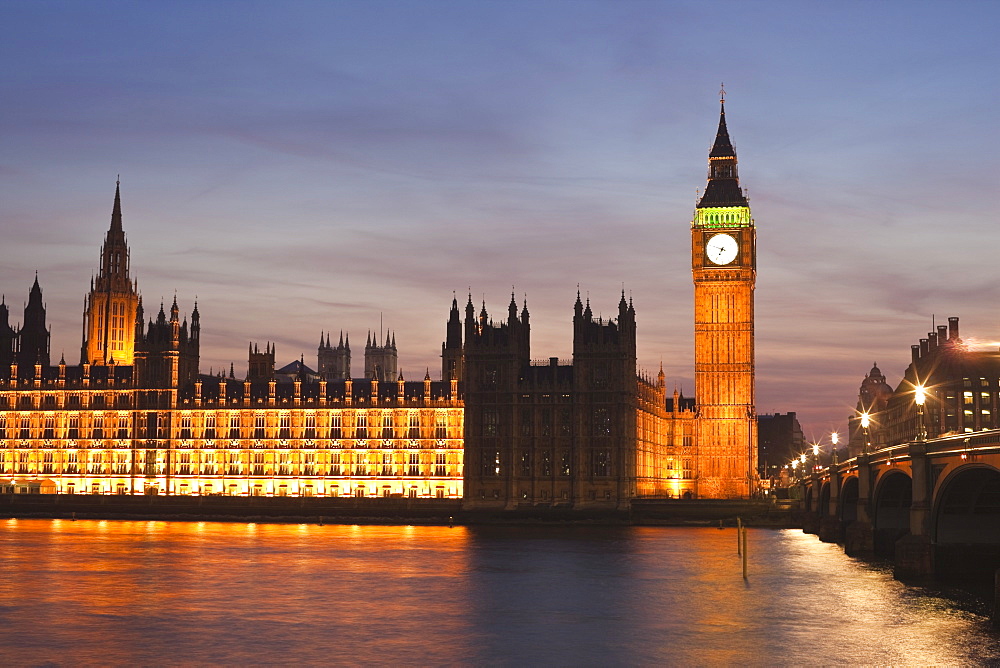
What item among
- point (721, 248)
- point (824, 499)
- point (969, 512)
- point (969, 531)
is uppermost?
point (721, 248)

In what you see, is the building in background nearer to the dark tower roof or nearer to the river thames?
the dark tower roof

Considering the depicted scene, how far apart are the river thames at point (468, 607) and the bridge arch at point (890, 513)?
3415 millimetres

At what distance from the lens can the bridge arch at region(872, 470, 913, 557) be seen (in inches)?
3735

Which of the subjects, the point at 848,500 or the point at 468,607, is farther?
the point at 848,500

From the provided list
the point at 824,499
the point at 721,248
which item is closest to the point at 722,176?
the point at 721,248

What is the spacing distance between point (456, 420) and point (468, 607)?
3883 inches

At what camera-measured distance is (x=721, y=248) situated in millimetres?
175000

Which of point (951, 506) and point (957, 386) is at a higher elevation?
point (957, 386)

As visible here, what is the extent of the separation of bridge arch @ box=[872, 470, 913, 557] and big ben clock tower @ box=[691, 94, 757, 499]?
239 ft

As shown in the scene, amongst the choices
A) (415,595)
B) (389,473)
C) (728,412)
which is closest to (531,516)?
(389,473)

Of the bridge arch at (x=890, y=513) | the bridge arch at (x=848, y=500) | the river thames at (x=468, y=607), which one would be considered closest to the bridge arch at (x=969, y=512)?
the river thames at (x=468, y=607)

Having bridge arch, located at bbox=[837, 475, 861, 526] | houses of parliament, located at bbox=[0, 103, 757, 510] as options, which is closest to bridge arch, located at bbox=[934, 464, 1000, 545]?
bridge arch, located at bbox=[837, 475, 861, 526]

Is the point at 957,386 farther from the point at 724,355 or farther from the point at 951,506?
the point at 951,506

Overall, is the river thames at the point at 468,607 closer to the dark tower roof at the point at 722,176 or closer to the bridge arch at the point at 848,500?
the bridge arch at the point at 848,500
